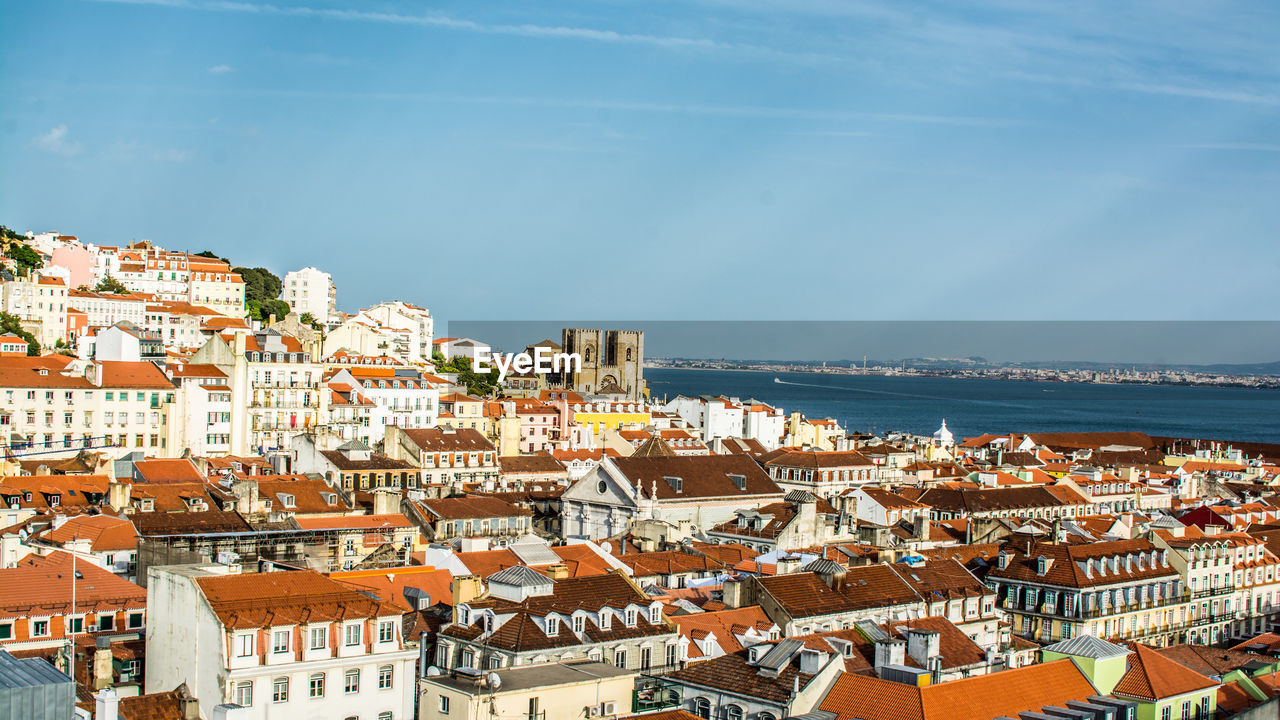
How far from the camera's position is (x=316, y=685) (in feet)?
91.1

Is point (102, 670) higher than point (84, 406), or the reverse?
point (84, 406)

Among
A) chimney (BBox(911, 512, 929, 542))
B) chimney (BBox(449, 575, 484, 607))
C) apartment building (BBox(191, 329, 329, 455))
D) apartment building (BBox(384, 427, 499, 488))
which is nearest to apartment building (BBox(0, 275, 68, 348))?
apartment building (BBox(191, 329, 329, 455))

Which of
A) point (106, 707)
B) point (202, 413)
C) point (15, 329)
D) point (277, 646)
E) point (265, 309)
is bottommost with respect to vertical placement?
point (277, 646)

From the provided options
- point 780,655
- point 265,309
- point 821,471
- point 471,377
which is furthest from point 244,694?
point 265,309

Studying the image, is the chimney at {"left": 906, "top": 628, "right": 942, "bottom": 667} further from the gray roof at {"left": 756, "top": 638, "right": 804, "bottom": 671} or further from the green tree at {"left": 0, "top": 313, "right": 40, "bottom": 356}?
the green tree at {"left": 0, "top": 313, "right": 40, "bottom": 356}

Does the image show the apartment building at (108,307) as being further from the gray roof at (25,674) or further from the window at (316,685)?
the gray roof at (25,674)

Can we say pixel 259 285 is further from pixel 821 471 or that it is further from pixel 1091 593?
pixel 1091 593

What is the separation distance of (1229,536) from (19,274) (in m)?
96.6

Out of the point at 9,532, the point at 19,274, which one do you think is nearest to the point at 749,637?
the point at 9,532

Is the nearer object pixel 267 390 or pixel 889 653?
pixel 889 653

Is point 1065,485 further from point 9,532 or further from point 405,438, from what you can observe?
point 9,532

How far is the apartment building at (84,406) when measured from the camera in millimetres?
72000

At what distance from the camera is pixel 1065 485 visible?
81062 mm

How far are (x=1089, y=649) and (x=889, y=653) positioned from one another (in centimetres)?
448
